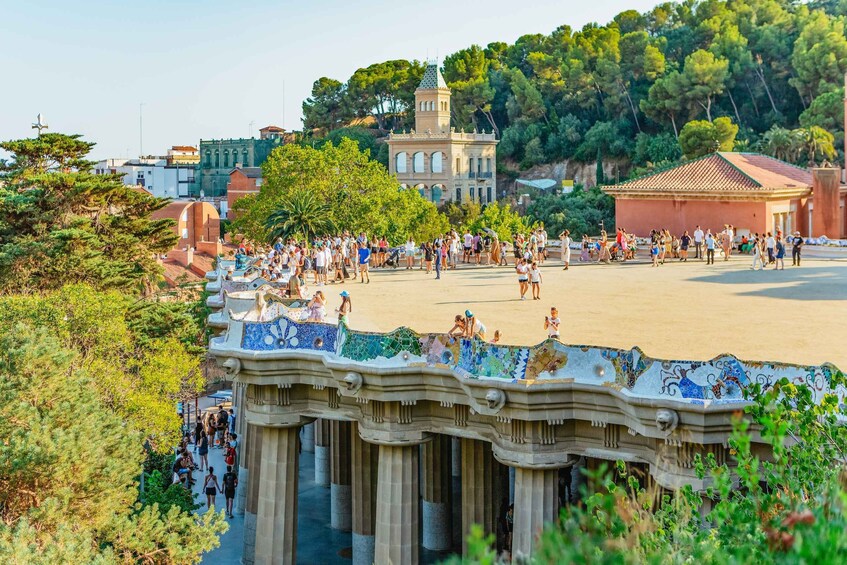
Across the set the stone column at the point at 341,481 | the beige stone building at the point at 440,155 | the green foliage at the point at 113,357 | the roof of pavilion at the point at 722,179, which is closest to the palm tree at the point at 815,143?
the roof of pavilion at the point at 722,179

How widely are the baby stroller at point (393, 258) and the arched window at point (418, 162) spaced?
283 ft

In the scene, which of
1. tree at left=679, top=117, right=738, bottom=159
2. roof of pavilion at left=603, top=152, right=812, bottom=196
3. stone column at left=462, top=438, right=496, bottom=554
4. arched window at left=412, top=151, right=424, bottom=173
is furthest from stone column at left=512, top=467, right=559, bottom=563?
arched window at left=412, top=151, right=424, bottom=173

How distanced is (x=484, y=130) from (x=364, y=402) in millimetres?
120741

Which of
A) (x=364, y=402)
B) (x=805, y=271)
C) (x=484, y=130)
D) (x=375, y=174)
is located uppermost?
(x=484, y=130)

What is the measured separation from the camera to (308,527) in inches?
1307

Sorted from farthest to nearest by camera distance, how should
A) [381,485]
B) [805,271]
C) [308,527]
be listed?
[805,271] < [308,527] < [381,485]

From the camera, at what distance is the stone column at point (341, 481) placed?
33.0m

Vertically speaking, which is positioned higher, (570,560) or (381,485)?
(570,560)

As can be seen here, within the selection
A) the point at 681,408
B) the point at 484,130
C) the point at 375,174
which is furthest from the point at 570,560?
the point at 484,130

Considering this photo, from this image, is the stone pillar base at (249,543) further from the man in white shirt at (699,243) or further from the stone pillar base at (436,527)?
the man in white shirt at (699,243)

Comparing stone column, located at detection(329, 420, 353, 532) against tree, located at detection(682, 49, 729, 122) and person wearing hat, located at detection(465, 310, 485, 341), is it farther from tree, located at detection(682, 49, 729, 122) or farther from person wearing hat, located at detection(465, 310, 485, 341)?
tree, located at detection(682, 49, 729, 122)

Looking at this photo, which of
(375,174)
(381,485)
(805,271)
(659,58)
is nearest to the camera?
(381,485)

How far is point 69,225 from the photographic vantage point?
53094mm

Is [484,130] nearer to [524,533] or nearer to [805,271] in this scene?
[805,271]
